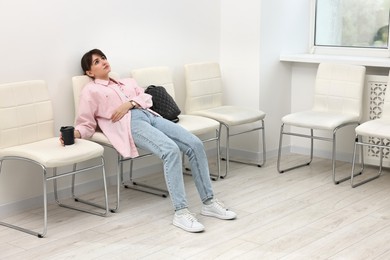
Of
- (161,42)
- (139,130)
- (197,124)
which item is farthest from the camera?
(161,42)

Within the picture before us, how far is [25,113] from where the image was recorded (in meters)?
3.79

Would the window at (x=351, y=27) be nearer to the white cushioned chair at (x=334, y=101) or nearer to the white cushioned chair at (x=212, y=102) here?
the white cushioned chair at (x=334, y=101)

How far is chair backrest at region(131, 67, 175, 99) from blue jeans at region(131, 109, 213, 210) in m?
0.46

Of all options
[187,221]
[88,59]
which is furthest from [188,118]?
[187,221]

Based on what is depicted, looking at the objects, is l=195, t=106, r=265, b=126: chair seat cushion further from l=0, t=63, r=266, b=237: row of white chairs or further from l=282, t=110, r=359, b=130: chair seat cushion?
l=282, t=110, r=359, b=130: chair seat cushion

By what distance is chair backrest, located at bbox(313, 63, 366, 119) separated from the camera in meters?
4.73

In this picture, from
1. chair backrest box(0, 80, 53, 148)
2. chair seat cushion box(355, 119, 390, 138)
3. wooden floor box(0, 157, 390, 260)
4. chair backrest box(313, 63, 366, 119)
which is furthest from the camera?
chair backrest box(313, 63, 366, 119)

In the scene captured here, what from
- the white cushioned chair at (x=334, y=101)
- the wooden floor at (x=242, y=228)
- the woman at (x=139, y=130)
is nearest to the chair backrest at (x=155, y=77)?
the woman at (x=139, y=130)

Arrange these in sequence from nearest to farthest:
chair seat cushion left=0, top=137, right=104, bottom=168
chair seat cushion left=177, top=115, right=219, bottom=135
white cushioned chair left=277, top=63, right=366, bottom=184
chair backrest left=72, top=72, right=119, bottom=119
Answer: chair seat cushion left=0, top=137, right=104, bottom=168 < chair backrest left=72, top=72, right=119, bottom=119 < chair seat cushion left=177, top=115, right=219, bottom=135 < white cushioned chair left=277, top=63, right=366, bottom=184

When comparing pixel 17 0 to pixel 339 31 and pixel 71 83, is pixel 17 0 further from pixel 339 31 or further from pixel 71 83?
pixel 339 31

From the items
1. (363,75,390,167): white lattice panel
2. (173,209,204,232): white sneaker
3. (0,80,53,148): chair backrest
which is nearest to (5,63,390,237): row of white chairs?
(0,80,53,148): chair backrest

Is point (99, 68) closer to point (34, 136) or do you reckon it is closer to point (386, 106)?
point (34, 136)

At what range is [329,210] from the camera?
3971 millimetres

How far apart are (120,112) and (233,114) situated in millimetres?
1080
